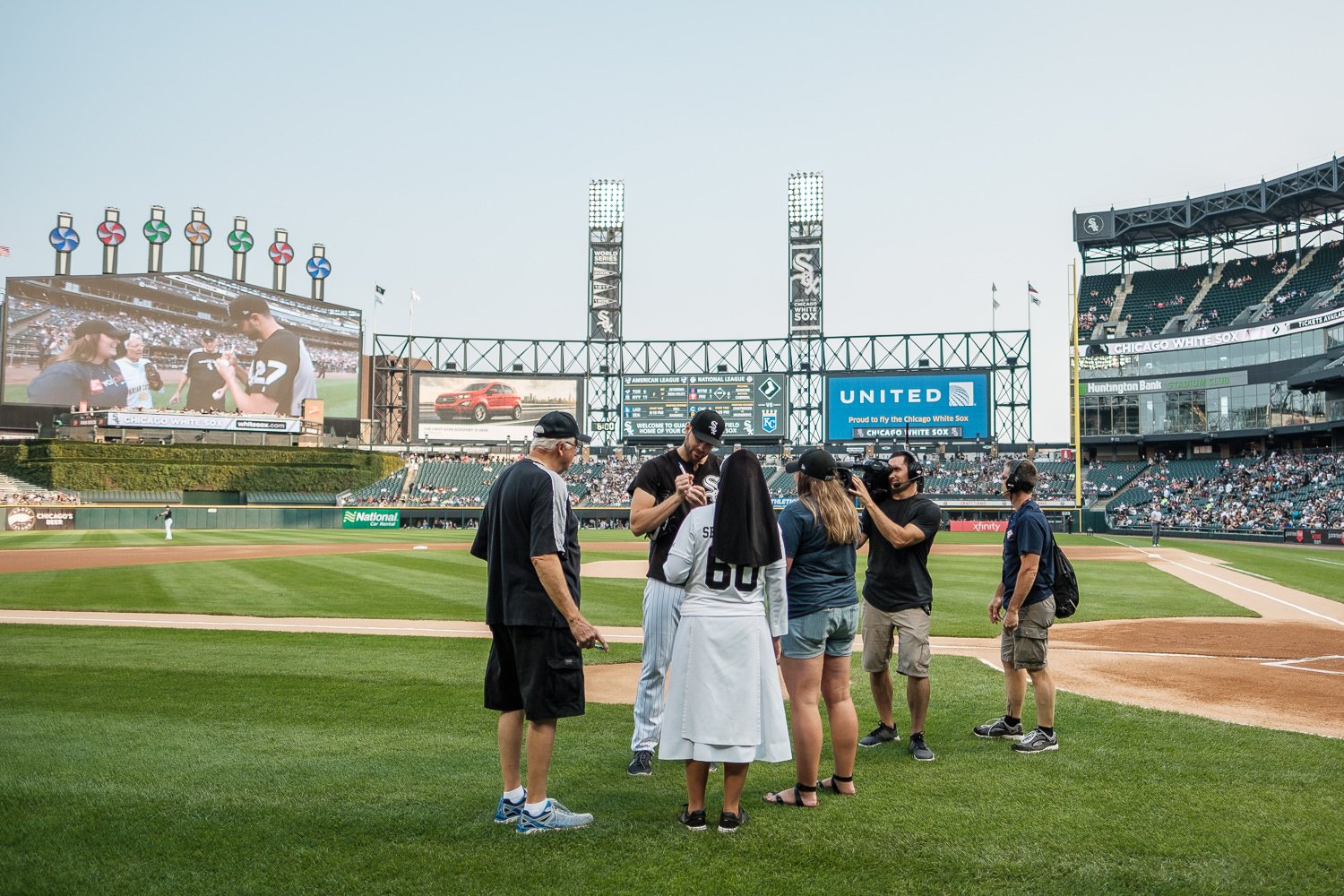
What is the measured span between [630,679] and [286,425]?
201ft

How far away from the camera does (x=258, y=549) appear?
30.0 meters

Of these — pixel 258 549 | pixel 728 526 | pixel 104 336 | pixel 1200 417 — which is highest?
pixel 104 336

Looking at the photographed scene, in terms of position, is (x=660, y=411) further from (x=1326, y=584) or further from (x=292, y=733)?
(x=292, y=733)

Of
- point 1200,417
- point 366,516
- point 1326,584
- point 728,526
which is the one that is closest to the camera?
point 728,526

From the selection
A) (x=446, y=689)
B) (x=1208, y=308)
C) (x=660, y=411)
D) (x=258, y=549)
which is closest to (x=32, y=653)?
(x=446, y=689)

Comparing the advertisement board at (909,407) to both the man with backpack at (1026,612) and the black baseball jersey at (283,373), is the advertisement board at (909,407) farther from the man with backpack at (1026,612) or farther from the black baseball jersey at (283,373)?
the man with backpack at (1026,612)

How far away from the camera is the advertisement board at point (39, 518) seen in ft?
137

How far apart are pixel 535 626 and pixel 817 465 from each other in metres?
1.80

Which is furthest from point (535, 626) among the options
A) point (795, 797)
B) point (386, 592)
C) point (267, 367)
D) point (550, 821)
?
point (267, 367)

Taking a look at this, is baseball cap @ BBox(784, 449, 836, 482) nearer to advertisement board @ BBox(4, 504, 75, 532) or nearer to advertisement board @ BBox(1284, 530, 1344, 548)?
advertisement board @ BBox(1284, 530, 1344, 548)

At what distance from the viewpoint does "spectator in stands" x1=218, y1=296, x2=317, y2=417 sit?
64.1 metres

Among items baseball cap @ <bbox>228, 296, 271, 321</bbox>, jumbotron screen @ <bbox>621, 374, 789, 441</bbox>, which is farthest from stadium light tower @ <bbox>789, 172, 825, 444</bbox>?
baseball cap @ <bbox>228, 296, 271, 321</bbox>

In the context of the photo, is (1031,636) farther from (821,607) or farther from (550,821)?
(550,821)

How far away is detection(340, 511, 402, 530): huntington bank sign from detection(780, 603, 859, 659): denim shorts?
49.2 meters
